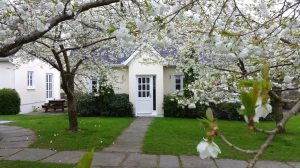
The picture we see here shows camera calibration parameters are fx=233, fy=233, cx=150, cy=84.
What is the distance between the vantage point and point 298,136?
7.68 meters

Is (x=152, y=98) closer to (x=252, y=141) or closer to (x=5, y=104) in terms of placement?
(x=252, y=141)

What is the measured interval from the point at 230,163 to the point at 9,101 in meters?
12.4

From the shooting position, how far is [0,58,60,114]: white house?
44.8 ft

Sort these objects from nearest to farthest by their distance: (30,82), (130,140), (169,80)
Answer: (130,140) < (169,80) < (30,82)

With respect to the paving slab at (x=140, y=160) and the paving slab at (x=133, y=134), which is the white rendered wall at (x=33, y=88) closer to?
the paving slab at (x=133, y=134)

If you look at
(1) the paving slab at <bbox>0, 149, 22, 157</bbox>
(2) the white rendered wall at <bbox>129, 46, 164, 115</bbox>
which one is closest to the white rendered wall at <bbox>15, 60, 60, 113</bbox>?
(2) the white rendered wall at <bbox>129, 46, 164, 115</bbox>

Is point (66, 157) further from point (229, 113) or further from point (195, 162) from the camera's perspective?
point (229, 113)

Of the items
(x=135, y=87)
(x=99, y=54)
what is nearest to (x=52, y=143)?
(x=99, y=54)

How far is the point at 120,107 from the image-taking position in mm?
12172

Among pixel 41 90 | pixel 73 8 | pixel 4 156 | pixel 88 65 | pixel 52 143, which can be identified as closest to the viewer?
pixel 73 8

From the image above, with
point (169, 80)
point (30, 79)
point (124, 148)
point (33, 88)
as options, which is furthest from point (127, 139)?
point (30, 79)

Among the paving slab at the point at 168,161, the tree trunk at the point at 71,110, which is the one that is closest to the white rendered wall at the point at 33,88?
the tree trunk at the point at 71,110

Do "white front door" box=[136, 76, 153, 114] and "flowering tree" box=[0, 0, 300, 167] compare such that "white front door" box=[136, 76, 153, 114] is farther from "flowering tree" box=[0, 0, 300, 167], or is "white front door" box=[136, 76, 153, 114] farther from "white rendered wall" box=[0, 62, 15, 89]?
"white rendered wall" box=[0, 62, 15, 89]

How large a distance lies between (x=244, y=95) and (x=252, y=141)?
708 cm
